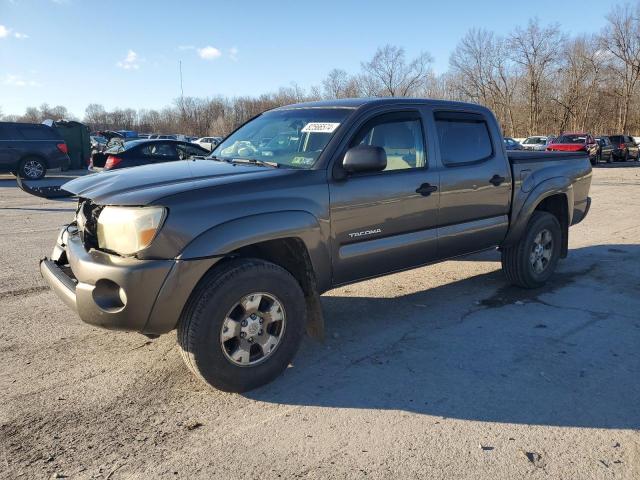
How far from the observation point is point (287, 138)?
408 cm

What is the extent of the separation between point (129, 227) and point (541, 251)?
14.3 feet

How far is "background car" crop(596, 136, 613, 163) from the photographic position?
28.6 metres

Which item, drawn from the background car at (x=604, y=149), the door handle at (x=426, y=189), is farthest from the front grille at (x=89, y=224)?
the background car at (x=604, y=149)

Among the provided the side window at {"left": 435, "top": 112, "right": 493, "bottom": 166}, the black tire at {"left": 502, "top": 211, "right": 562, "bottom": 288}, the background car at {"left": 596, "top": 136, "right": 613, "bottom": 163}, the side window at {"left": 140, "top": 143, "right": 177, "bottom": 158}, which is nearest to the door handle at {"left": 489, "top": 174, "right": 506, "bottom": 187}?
the side window at {"left": 435, "top": 112, "right": 493, "bottom": 166}

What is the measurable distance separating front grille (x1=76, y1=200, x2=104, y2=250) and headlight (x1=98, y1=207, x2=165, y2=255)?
0.18 m

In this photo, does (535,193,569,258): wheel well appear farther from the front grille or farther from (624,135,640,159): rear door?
(624,135,640,159): rear door

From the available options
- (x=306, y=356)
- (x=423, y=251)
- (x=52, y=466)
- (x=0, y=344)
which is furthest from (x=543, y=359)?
(x=0, y=344)

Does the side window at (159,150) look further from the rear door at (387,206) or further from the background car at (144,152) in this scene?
the rear door at (387,206)

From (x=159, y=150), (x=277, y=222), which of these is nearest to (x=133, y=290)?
(x=277, y=222)

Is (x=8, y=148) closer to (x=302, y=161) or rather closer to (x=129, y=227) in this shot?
(x=302, y=161)

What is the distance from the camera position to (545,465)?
102 inches

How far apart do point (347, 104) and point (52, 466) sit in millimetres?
3157

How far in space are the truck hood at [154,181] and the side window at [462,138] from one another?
1.72 m

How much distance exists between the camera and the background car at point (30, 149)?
1694cm
